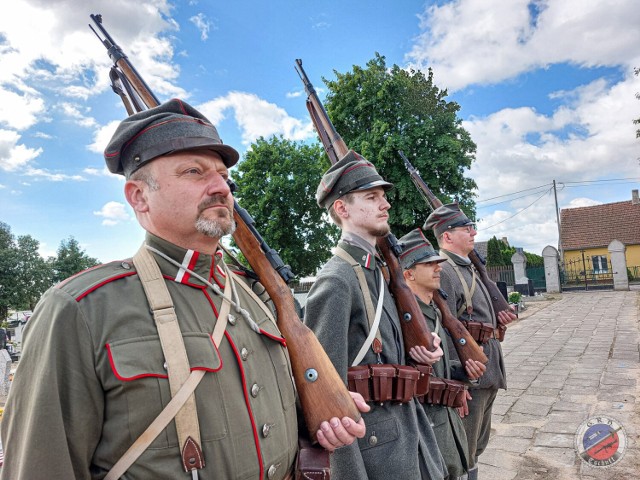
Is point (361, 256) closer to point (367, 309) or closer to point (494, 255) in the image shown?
point (367, 309)

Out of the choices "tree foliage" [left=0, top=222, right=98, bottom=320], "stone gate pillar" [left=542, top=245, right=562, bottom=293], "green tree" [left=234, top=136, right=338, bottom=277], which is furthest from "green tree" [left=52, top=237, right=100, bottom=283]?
"stone gate pillar" [left=542, top=245, right=562, bottom=293]

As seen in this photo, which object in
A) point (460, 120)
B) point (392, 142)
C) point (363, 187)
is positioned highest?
point (460, 120)

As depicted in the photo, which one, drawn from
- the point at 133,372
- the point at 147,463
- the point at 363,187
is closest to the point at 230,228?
the point at 133,372

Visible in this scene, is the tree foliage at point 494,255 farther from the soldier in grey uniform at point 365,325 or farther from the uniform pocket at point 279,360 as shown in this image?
the uniform pocket at point 279,360

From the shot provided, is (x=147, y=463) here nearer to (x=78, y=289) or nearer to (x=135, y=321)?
(x=135, y=321)

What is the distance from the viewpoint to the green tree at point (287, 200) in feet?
89.4

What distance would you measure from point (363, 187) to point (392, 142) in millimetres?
16569

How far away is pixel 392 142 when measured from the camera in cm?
1892

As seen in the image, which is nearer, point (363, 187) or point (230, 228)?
point (230, 228)

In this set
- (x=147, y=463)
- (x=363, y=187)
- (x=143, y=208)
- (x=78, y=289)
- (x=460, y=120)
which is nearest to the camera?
(x=147, y=463)

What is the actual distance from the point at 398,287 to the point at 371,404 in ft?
2.80

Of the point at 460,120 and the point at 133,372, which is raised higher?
the point at 460,120

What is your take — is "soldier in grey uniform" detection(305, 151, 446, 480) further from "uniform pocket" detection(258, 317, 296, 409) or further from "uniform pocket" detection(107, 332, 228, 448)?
"uniform pocket" detection(107, 332, 228, 448)

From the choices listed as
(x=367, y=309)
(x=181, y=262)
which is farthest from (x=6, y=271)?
(x=181, y=262)
